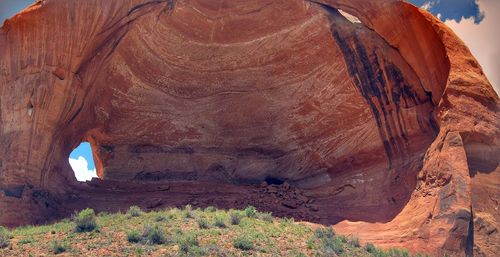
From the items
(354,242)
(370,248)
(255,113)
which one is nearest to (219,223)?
(354,242)

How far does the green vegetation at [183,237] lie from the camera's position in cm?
1488

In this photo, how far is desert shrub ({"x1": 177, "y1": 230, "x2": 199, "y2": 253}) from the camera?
1482 centimetres

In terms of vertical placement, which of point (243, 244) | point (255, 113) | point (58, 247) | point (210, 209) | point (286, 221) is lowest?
point (243, 244)

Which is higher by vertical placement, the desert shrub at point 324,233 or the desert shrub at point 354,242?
the desert shrub at point 324,233

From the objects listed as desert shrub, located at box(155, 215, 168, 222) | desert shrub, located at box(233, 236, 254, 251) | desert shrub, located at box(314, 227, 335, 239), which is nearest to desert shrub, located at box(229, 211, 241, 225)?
desert shrub, located at box(155, 215, 168, 222)

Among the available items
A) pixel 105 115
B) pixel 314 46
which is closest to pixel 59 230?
pixel 105 115

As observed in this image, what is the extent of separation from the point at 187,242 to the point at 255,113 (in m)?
9.33

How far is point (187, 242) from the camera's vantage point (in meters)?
15.1

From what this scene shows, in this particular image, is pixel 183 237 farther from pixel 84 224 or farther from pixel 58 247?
pixel 58 247

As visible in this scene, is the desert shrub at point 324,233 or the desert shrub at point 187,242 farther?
the desert shrub at point 324,233

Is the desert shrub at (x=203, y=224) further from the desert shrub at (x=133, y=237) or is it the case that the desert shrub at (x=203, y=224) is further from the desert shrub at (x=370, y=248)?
the desert shrub at (x=370, y=248)

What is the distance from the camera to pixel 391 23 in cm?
2123

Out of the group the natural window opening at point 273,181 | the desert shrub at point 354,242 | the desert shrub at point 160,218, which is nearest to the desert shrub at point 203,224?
the desert shrub at point 160,218

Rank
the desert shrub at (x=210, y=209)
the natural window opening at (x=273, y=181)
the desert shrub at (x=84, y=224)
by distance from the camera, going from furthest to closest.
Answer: the natural window opening at (x=273, y=181), the desert shrub at (x=210, y=209), the desert shrub at (x=84, y=224)
